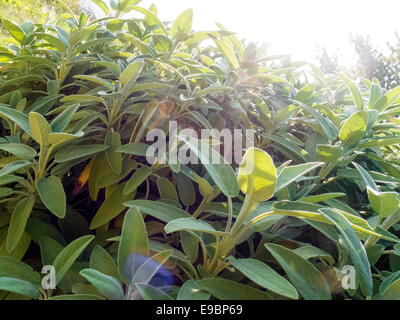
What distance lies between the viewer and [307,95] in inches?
37.1

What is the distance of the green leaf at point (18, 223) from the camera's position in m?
0.60

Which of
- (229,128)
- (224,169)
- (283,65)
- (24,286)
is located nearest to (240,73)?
(229,128)

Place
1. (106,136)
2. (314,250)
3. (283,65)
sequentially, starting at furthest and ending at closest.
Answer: (283,65), (106,136), (314,250)

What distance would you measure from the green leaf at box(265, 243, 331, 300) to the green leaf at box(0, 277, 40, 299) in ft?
1.20

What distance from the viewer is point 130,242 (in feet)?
1.63

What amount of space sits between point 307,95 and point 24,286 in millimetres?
823

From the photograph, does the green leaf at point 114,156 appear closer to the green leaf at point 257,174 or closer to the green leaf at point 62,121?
the green leaf at point 62,121

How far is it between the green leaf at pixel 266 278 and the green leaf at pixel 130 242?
5.5 inches

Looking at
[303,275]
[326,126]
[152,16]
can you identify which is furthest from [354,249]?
[152,16]

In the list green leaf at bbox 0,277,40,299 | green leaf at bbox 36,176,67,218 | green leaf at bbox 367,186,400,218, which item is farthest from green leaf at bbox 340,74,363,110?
green leaf at bbox 0,277,40,299

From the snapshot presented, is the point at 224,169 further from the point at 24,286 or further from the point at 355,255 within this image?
the point at 24,286

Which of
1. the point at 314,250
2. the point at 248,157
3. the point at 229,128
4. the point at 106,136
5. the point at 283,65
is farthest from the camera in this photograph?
the point at 283,65

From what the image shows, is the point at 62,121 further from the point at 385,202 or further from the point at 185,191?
the point at 385,202

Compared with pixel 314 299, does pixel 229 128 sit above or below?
above
